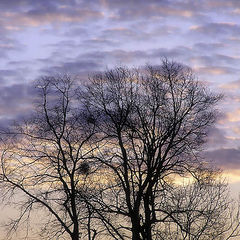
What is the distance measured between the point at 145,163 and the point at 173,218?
10.1ft

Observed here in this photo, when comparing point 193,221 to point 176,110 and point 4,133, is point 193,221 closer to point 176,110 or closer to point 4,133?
point 176,110

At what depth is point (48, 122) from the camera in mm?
26500

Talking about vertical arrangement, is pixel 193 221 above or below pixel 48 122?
below

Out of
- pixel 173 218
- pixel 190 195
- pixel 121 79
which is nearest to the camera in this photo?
pixel 173 218

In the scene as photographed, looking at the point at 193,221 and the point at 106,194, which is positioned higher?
the point at 106,194

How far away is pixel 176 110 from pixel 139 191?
4408mm

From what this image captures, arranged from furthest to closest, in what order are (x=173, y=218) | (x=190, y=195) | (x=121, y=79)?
(x=190, y=195) < (x=121, y=79) < (x=173, y=218)

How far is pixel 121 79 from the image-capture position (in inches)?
1000

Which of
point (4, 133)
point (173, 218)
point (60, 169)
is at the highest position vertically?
point (4, 133)

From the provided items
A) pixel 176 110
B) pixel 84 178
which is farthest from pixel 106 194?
pixel 176 110

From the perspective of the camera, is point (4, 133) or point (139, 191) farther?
point (4, 133)

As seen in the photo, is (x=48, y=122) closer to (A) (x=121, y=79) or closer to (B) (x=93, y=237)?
(A) (x=121, y=79)

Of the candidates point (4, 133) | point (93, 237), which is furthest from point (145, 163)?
point (4, 133)

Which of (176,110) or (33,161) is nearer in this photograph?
(176,110)
